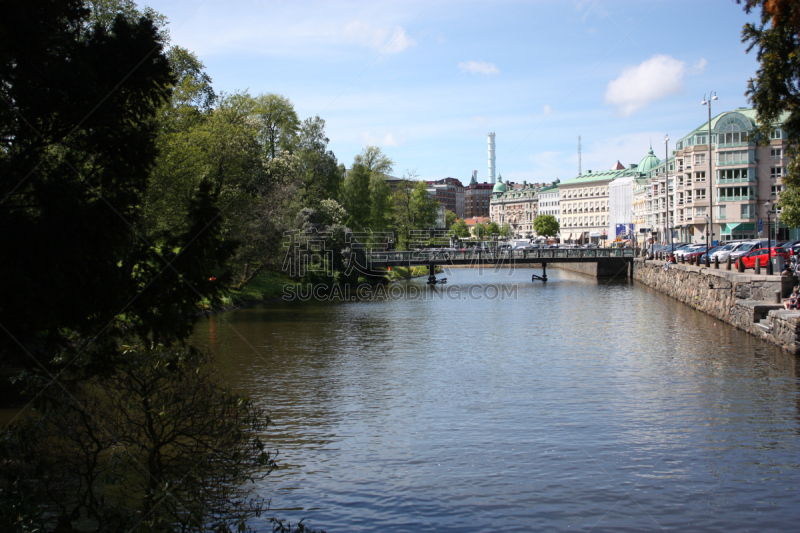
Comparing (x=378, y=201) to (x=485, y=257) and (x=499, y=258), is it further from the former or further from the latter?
(x=499, y=258)

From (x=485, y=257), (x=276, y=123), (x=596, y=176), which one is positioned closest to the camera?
(x=276, y=123)

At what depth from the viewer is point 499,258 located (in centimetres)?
7581

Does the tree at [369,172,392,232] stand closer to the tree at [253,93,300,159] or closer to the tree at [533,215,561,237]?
the tree at [253,93,300,159]

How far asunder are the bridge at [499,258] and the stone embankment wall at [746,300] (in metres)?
26.7

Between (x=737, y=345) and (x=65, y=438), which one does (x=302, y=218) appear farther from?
(x=65, y=438)

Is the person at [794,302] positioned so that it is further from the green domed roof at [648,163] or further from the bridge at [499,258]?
the green domed roof at [648,163]

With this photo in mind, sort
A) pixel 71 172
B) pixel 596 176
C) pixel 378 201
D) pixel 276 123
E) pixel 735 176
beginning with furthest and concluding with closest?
pixel 596 176
pixel 735 176
pixel 378 201
pixel 276 123
pixel 71 172

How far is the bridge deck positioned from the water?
3564 cm

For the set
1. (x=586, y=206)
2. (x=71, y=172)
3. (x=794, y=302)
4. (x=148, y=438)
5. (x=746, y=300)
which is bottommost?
(x=148, y=438)

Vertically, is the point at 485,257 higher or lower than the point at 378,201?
lower

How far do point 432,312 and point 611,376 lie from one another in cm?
Answer: 2265

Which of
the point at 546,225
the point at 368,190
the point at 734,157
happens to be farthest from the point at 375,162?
the point at 546,225

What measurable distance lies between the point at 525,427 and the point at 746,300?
22051 millimetres

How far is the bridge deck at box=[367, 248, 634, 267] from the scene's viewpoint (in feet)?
234
